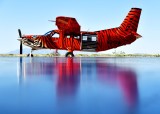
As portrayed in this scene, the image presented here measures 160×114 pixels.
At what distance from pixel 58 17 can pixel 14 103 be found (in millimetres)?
25744

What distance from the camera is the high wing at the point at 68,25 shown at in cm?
2879

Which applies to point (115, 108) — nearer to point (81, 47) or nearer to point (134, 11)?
point (81, 47)

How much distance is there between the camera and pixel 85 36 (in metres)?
30.1

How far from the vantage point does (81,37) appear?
29.9 meters

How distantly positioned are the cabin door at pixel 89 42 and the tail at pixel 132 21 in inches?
163

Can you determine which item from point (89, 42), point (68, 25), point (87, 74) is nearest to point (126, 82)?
point (87, 74)

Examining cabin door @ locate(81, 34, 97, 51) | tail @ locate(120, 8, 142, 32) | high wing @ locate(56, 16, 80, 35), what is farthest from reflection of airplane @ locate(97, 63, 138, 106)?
tail @ locate(120, 8, 142, 32)

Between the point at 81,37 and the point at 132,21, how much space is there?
676 cm

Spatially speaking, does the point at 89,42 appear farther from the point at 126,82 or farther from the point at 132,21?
the point at 126,82

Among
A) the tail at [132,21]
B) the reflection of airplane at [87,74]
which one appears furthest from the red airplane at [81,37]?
the reflection of airplane at [87,74]

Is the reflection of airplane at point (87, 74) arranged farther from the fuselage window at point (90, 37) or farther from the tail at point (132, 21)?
the tail at point (132, 21)

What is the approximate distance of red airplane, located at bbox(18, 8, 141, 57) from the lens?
1153 inches

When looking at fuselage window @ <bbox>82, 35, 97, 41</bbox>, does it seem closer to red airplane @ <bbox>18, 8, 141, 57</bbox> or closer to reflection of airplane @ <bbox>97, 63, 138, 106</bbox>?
red airplane @ <bbox>18, 8, 141, 57</bbox>

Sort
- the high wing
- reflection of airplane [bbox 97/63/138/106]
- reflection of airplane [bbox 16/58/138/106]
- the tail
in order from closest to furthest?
reflection of airplane [bbox 97/63/138/106] < reflection of airplane [bbox 16/58/138/106] < the high wing < the tail
